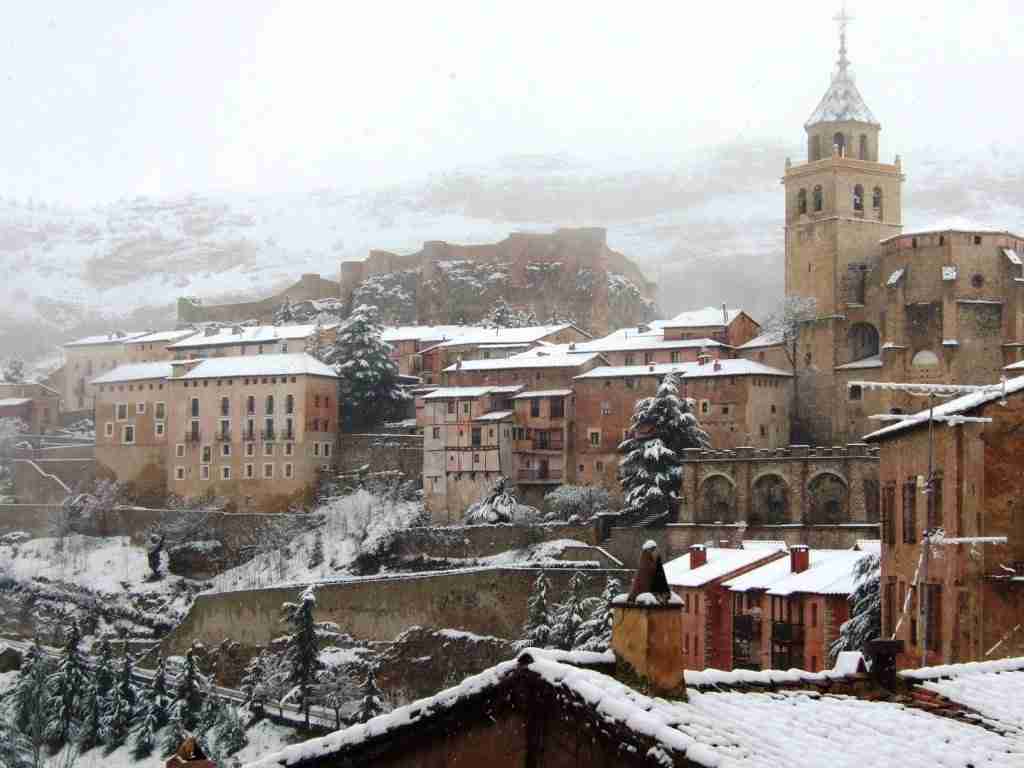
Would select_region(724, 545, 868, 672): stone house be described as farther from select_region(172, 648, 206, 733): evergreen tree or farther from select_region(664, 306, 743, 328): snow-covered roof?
select_region(664, 306, 743, 328): snow-covered roof

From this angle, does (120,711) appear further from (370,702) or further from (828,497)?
(828,497)

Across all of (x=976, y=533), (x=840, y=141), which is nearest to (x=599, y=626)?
(x=976, y=533)

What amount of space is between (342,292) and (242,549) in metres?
38.7

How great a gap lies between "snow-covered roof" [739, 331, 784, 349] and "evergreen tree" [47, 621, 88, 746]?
3064 cm

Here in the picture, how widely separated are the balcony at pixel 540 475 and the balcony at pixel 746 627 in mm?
25312

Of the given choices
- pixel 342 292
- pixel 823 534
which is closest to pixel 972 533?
pixel 823 534

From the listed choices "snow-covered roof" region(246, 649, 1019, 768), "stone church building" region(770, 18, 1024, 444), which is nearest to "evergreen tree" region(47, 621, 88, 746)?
"stone church building" region(770, 18, 1024, 444)

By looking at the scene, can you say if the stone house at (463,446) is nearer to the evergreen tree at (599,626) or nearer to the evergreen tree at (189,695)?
the evergreen tree at (599,626)

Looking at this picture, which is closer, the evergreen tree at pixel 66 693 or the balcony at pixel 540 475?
the evergreen tree at pixel 66 693

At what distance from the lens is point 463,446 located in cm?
7262

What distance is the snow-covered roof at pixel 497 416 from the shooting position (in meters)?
72.2

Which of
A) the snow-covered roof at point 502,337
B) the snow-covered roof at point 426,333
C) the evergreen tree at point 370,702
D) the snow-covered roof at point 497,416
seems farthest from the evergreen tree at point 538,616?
the snow-covered roof at point 426,333

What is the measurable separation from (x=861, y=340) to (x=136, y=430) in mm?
37331

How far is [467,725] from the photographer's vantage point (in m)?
10.5
